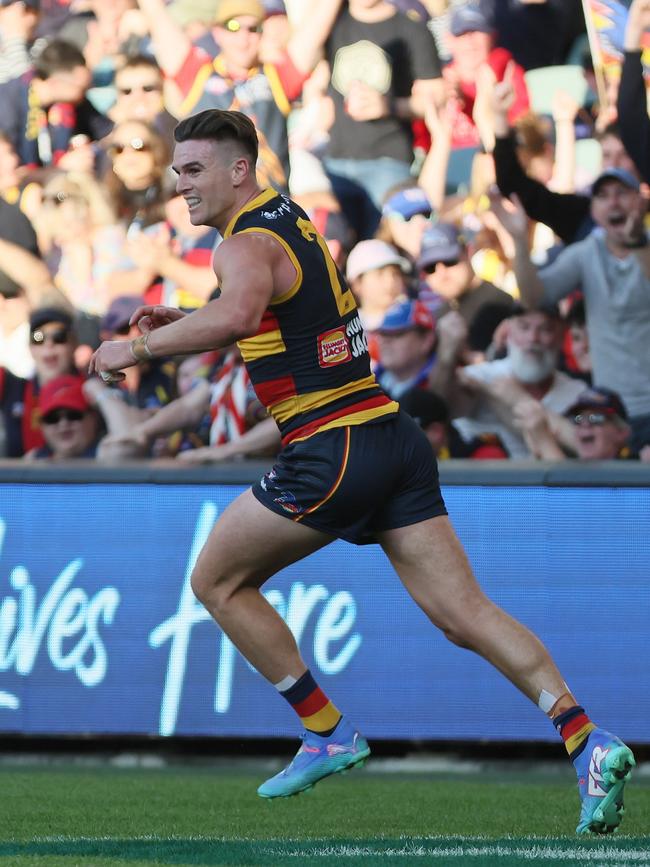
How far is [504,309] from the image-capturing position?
796 cm

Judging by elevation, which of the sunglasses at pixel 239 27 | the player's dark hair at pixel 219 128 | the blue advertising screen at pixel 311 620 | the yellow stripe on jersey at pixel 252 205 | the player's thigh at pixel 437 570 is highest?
the player's dark hair at pixel 219 128

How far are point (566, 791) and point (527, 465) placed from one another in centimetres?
→ 149

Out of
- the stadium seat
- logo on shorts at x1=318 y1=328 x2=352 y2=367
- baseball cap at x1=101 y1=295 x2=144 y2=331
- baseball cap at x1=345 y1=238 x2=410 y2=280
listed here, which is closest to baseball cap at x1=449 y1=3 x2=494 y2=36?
the stadium seat

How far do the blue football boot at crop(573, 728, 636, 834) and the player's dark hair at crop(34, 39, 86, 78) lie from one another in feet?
21.1

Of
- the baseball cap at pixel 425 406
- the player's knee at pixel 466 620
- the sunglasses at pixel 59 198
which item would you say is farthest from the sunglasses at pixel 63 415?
the player's knee at pixel 466 620

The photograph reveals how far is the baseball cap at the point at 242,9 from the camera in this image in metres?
8.73

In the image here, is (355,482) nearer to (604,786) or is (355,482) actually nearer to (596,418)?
(604,786)

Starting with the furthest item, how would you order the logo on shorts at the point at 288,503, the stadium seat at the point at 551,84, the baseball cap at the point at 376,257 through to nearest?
the stadium seat at the point at 551,84
the baseball cap at the point at 376,257
the logo on shorts at the point at 288,503

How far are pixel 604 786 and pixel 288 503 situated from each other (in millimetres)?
1204

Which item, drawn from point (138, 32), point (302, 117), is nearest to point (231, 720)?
point (302, 117)

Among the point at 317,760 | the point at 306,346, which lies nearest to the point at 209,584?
the point at 317,760

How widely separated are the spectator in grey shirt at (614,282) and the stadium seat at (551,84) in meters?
0.68

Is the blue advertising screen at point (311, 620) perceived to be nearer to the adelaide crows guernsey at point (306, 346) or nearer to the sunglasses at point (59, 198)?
the adelaide crows guernsey at point (306, 346)

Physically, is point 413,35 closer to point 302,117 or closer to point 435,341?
point 302,117
